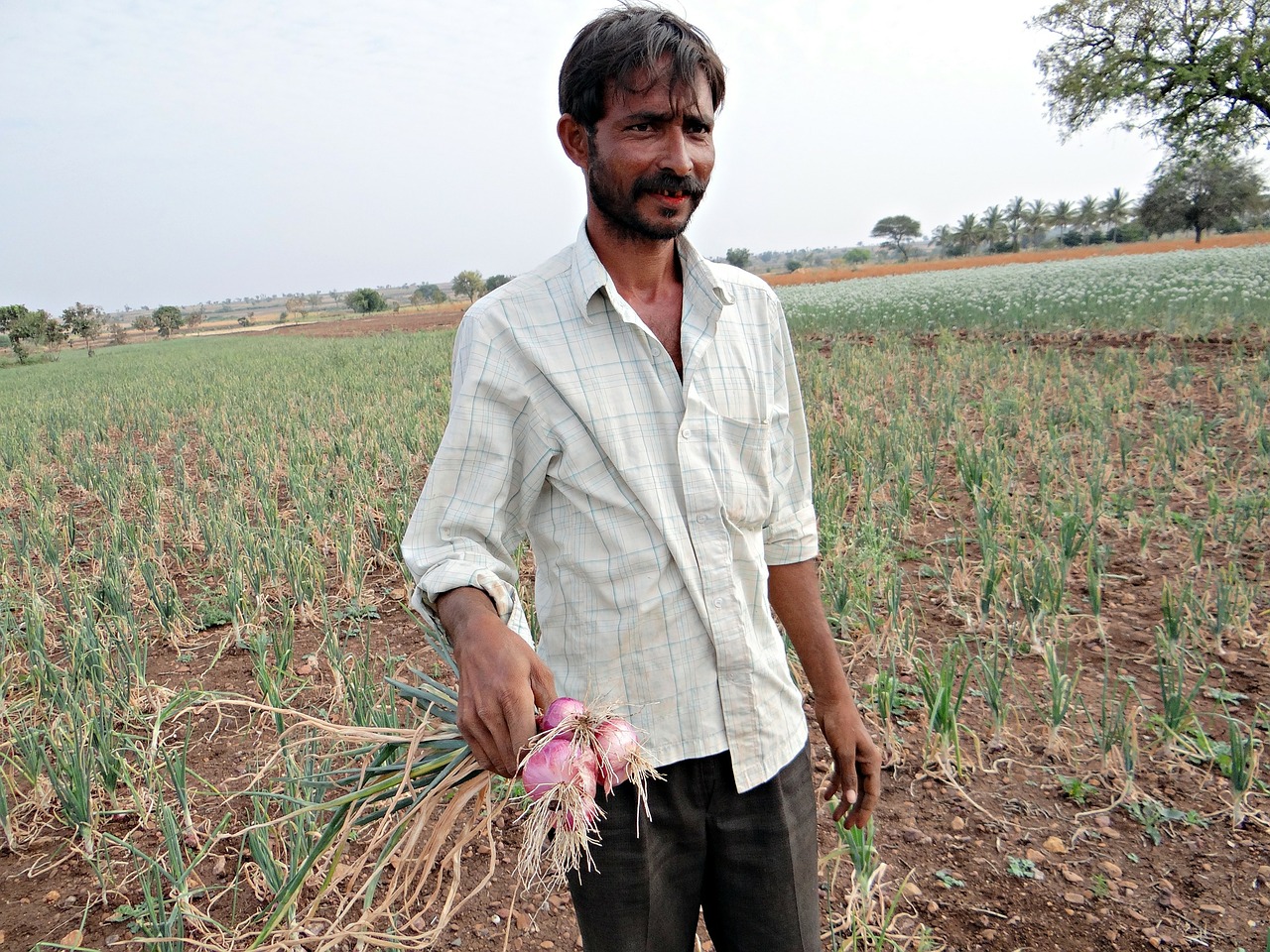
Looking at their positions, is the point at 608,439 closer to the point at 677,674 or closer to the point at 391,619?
the point at 677,674

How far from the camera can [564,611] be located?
1116mm

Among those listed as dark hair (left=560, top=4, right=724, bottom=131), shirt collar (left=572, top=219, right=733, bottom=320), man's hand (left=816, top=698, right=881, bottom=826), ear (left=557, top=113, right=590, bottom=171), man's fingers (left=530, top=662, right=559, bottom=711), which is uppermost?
dark hair (left=560, top=4, right=724, bottom=131)

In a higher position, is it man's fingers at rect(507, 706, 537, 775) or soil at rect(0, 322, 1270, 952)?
man's fingers at rect(507, 706, 537, 775)

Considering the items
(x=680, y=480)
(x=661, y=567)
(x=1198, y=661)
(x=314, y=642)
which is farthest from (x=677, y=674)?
(x=314, y=642)

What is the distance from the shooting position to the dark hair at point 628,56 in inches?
42.1

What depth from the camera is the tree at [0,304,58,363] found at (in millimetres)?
37000

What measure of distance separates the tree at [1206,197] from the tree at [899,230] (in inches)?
1419

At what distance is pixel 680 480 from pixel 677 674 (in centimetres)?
25

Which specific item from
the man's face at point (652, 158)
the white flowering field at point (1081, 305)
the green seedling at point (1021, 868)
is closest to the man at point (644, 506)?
the man's face at point (652, 158)

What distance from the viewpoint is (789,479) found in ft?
4.45

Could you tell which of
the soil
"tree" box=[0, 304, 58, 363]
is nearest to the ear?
the soil

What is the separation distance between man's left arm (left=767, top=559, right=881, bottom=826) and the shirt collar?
45 centimetres

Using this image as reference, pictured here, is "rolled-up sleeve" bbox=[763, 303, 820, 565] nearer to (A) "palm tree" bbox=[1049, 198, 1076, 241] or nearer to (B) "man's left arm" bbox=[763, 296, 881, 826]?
(B) "man's left arm" bbox=[763, 296, 881, 826]

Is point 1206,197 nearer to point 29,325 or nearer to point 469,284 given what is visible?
point 469,284
